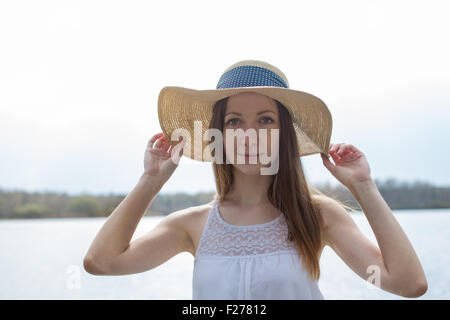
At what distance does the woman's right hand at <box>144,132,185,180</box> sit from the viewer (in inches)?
65.5

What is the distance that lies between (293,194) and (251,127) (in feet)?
1.10

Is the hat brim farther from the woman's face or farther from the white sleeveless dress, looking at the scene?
the white sleeveless dress

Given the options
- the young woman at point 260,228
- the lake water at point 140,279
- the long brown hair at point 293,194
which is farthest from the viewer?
the lake water at point 140,279

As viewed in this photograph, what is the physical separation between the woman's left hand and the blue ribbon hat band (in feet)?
1.22

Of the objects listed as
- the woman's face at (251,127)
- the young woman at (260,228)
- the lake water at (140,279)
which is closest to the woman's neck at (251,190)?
the young woman at (260,228)

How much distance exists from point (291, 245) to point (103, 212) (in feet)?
63.8

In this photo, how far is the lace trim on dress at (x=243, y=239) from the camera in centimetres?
152

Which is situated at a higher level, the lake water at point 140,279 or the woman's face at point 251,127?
the woman's face at point 251,127

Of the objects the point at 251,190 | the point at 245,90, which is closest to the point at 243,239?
the point at 251,190

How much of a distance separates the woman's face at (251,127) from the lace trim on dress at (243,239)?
0.25m

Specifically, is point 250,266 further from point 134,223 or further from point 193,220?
point 134,223

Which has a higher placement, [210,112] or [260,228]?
[210,112]

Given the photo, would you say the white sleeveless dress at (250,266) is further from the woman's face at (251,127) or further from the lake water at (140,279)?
the lake water at (140,279)

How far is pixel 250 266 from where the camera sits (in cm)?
146
